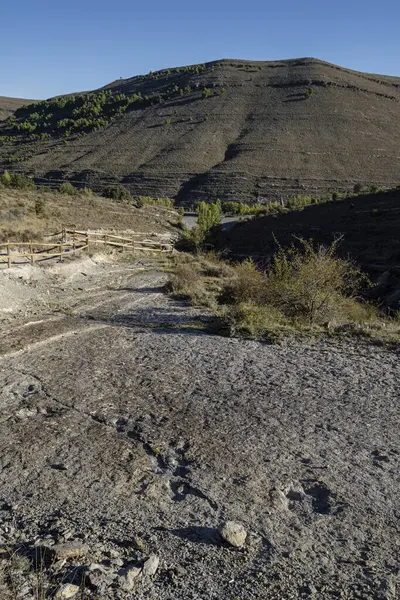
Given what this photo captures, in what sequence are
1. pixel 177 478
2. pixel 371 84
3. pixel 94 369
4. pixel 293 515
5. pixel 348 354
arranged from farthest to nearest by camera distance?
pixel 371 84
pixel 348 354
pixel 94 369
pixel 177 478
pixel 293 515

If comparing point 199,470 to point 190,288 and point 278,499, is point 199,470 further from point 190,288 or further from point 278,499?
point 190,288

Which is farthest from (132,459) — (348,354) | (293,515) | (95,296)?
(95,296)

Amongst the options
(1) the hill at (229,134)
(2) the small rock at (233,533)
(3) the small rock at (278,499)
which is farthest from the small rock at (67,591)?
(1) the hill at (229,134)

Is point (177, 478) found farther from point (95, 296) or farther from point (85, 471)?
point (95, 296)

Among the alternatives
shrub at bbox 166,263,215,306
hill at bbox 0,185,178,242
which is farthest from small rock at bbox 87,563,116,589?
hill at bbox 0,185,178,242

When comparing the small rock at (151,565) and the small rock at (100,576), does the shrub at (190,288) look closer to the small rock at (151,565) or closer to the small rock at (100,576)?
the small rock at (151,565)

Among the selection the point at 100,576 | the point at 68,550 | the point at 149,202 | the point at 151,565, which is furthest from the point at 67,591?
the point at 149,202
